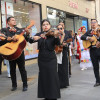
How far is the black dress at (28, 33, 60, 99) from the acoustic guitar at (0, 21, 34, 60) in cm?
81

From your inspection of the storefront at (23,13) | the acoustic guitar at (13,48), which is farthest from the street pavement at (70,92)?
the storefront at (23,13)

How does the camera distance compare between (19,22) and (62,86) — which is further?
(19,22)

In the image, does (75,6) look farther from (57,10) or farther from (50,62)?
(50,62)

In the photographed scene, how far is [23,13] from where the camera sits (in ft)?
38.4

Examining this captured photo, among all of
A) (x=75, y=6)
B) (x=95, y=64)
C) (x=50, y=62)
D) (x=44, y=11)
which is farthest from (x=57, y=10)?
(x=50, y=62)

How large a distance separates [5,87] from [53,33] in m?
2.92

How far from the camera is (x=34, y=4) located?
12.3 meters

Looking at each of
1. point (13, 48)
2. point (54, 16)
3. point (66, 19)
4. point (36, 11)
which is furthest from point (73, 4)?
point (13, 48)

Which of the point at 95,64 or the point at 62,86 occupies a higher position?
the point at 95,64

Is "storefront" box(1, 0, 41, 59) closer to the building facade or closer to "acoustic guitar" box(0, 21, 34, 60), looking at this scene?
the building facade

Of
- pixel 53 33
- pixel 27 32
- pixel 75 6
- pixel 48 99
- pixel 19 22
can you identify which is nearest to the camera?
pixel 53 33

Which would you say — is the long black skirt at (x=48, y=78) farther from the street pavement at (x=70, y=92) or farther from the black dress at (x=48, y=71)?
the street pavement at (x=70, y=92)

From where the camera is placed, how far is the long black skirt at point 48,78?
4479 mm

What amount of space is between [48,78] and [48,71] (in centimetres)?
15
